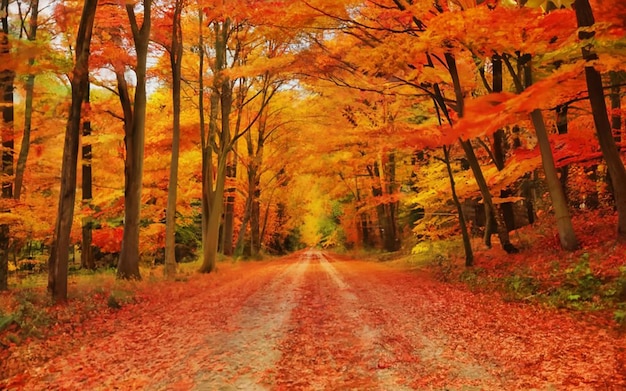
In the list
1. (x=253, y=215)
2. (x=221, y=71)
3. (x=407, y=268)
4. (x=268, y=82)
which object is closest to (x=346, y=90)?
(x=268, y=82)

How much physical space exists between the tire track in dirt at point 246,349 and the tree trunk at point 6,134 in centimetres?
836

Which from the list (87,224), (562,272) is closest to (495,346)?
(562,272)

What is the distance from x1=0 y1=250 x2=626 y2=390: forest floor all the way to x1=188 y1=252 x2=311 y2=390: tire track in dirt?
21 millimetres

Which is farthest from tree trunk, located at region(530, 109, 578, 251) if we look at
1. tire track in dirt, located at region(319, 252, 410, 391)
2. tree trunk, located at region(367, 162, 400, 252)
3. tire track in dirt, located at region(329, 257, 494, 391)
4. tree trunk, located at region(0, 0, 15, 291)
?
tree trunk, located at region(367, 162, 400, 252)

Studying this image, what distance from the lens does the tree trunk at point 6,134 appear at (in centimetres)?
1255

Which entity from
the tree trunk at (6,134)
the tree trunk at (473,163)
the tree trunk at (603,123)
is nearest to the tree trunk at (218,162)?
the tree trunk at (6,134)

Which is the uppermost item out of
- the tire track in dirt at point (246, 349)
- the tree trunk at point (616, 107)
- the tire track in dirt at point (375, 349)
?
the tree trunk at point (616, 107)

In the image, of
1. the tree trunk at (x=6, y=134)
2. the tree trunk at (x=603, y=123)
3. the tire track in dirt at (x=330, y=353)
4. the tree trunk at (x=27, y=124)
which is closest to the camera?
the tire track in dirt at (x=330, y=353)

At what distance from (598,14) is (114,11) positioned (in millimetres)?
14116

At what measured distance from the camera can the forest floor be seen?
485 centimetres

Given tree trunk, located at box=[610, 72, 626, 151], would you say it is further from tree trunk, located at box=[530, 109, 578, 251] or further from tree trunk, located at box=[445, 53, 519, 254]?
tree trunk, located at box=[445, 53, 519, 254]

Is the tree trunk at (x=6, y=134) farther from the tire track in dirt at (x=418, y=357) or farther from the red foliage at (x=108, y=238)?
the tire track in dirt at (x=418, y=357)

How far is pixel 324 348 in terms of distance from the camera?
6.12 m

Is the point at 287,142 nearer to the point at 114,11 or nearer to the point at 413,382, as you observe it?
the point at 114,11
